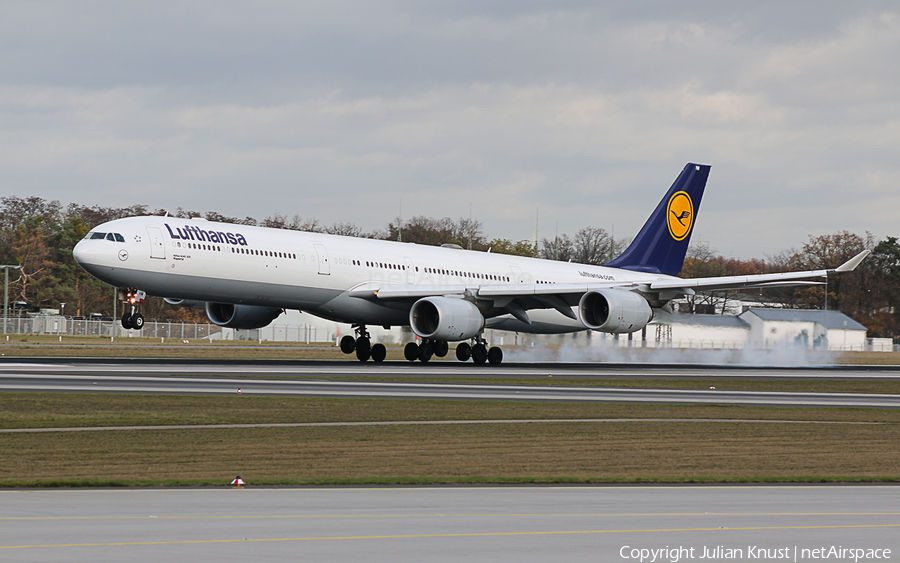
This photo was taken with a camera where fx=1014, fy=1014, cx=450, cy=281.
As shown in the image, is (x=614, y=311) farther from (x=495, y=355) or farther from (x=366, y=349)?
(x=366, y=349)

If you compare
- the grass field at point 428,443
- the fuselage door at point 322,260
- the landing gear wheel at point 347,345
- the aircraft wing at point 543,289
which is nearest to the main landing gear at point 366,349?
the landing gear wheel at point 347,345

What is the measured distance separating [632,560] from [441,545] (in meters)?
1.57

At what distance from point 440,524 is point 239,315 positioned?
36.5m

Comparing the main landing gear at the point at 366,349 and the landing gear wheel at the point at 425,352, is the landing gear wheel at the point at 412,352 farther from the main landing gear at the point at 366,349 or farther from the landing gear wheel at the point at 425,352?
the main landing gear at the point at 366,349

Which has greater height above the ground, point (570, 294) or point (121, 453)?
point (570, 294)

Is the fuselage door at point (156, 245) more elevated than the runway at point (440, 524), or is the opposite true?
the fuselage door at point (156, 245)

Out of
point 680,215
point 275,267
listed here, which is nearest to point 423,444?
point 275,267

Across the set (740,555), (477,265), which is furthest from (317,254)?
(740,555)

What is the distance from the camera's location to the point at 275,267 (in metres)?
40.2

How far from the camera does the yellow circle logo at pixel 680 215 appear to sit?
5675 cm

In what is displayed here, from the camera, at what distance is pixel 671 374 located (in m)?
41.7

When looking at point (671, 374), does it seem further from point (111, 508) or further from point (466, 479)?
point (111, 508)

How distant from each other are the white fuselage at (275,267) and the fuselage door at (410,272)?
0.05m

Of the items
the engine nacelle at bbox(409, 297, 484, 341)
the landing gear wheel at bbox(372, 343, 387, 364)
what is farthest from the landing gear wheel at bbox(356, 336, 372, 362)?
the engine nacelle at bbox(409, 297, 484, 341)
